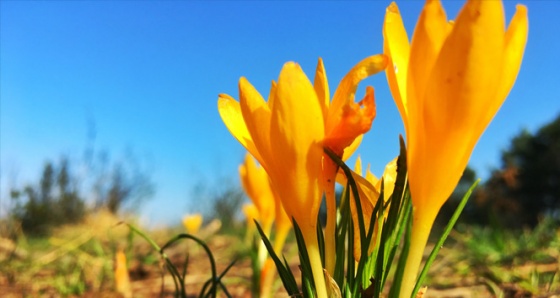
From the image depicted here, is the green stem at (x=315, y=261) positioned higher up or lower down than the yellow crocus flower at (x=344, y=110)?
lower down

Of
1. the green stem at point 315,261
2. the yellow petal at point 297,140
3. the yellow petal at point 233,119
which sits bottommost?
the green stem at point 315,261

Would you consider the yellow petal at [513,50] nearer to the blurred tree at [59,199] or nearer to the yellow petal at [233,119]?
the yellow petal at [233,119]

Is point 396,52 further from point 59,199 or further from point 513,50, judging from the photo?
point 59,199

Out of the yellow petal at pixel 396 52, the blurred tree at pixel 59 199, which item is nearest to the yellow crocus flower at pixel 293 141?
the yellow petal at pixel 396 52

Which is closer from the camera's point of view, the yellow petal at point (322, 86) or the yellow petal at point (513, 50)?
the yellow petal at point (513, 50)

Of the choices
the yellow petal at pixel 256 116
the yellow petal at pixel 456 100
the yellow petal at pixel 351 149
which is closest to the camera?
the yellow petal at pixel 456 100

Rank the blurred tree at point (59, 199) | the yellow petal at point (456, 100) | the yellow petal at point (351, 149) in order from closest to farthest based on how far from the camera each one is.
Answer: the yellow petal at point (456, 100)
the yellow petal at point (351, 149)
the blurred tree at point (59, 199)
